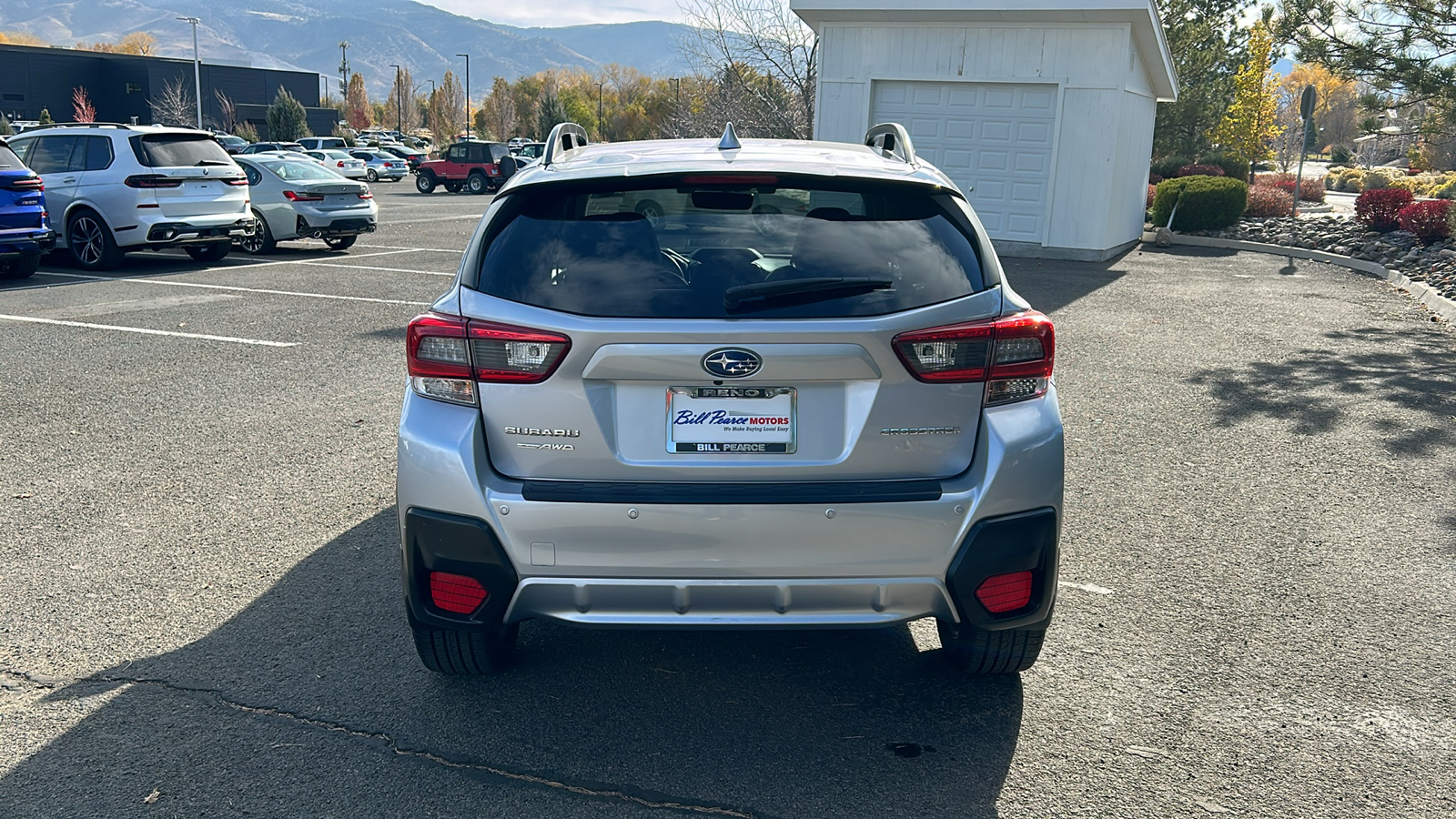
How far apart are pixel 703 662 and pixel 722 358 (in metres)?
1.31

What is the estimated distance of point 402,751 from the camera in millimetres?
3270

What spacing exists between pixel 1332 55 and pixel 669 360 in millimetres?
14812

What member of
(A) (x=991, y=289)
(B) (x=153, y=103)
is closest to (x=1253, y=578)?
(A) (x=991, y=289)

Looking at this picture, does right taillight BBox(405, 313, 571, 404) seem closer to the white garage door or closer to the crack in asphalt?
the crack in asphalt

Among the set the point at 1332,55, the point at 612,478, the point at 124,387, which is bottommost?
the point at 124,387

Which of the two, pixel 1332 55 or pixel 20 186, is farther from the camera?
pixel 1332 55

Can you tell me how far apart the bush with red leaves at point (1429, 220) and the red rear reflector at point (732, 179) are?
1719cm

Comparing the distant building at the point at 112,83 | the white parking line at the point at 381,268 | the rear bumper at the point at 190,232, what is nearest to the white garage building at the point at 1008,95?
the white parking line at the point at 381,268

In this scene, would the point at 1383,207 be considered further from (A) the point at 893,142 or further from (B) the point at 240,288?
(A) the point at 893,142

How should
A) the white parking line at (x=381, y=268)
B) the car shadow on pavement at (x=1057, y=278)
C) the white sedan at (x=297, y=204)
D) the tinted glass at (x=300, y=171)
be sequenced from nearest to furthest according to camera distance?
the car shadow on pavement at (x=1057, y=278) < the white parking line at (x=381, y=268) < the white sedan at (x=297, y=204) < the tinted glass at (x=300, y=171)

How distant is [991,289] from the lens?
325 centimetres

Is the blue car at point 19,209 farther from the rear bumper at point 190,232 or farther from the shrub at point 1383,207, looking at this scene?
the shrub at point 1383,207

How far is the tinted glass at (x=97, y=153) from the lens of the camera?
48.1 ft

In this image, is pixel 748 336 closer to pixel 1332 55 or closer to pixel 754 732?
pixel 754 732
